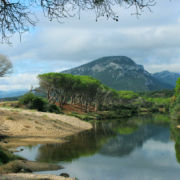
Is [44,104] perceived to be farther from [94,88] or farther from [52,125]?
[94,88]

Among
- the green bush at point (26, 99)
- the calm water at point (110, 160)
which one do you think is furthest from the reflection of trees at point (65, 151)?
the green bush at point (26, 99)

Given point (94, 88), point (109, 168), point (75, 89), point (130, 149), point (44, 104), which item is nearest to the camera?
point (109, 168)

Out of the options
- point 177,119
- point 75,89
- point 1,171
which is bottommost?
point 177,119

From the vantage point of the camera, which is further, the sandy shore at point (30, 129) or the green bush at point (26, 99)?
the green bush at point (26, 99)

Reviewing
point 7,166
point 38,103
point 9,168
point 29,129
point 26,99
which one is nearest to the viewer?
point 9,168

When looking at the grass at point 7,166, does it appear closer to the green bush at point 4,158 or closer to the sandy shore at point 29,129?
the green bush at point 4,158

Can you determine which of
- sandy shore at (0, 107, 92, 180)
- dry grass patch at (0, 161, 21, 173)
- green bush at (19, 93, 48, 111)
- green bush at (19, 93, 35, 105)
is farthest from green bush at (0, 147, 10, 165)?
green bush at (19, 93, 35, 105)

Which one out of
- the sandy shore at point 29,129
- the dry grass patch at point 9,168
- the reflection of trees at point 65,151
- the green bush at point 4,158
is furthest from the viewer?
the sandy shore at point 29,129

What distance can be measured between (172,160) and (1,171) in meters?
13.5

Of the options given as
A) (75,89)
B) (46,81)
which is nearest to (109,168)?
(46,81)

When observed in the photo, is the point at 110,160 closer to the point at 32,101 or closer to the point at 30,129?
the point at 30,129

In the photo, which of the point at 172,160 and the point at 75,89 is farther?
the point at 75,89

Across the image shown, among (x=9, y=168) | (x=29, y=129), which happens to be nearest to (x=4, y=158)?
(x=9, y=168)

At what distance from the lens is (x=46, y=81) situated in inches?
2013
